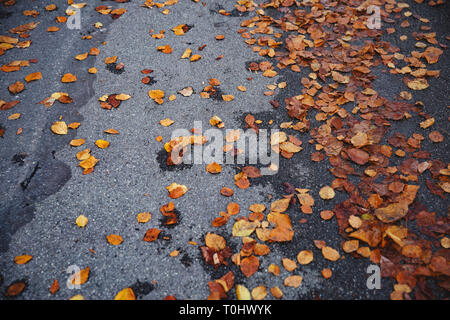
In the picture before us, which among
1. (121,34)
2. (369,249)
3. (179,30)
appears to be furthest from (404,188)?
(121,34)

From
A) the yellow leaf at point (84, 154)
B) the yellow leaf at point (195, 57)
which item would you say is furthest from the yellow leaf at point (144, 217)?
the yellow leaf at point (195, 57)

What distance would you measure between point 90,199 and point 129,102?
1.18 metres

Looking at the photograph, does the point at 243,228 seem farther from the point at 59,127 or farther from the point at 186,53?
the point at 186,53

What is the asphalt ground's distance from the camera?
6.29 ft

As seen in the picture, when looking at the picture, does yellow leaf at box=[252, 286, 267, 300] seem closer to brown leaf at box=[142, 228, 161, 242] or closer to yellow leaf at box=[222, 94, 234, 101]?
brown leaf at box=[142, 228, 161, 242]

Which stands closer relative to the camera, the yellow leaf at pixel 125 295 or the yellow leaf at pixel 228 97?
the yellow leaf at pixel 125 295

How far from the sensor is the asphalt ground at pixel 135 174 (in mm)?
1918

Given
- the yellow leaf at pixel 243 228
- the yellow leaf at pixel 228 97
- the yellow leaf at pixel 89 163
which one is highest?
the yellow leaf at pixel 228 97

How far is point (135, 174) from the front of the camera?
245 cm

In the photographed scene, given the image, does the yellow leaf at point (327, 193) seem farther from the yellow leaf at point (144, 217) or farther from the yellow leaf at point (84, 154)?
the yellow leaf at point (84, 154)

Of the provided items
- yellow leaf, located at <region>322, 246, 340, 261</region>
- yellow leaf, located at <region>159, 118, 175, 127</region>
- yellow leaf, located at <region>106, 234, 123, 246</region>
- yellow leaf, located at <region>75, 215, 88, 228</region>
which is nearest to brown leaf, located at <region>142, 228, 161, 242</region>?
yellow leaf, located at <region>106, 234, 123, 246</region>

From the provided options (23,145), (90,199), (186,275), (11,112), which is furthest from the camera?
(11,112)
